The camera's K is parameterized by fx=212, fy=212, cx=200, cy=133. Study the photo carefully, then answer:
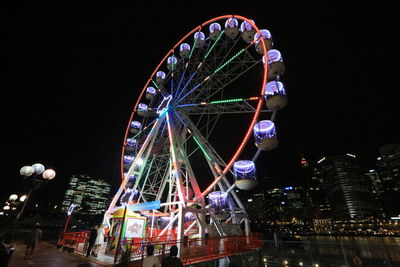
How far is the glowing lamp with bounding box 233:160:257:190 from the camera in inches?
473

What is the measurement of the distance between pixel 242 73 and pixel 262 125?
14.9 ft

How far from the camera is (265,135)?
39.8 ft

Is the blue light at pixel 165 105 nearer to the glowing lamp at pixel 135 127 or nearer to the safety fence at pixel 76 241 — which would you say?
the glowing lamp at pixel 135 127

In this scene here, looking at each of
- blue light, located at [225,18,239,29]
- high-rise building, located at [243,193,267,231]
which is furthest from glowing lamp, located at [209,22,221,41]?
high-rise building, located at [243,193,267,231]

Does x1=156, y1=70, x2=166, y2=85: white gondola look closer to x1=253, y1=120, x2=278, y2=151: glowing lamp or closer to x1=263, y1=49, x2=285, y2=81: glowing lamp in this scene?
x1=263, y1=49, x2=285, y2=81: glowing lamp

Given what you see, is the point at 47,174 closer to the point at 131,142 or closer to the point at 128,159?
the point at 128,159

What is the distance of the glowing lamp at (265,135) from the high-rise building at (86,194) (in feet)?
346

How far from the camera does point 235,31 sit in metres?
16.2

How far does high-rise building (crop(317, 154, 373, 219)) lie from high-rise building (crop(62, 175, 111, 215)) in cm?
11870

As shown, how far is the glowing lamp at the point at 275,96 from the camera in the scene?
12.6 m

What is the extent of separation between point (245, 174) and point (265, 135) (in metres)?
2.51

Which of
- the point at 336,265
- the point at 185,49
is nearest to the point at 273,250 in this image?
the point at 336,265

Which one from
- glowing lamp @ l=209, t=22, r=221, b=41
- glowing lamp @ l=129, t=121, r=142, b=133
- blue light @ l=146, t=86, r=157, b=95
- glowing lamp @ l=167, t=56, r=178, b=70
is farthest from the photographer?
blue light @ l=146, t=86, r=157, b=95

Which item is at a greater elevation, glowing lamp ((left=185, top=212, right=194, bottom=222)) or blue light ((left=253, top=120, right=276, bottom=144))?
blue light ((left=253, top=120, right=276, bottom=144))
